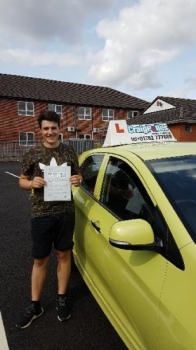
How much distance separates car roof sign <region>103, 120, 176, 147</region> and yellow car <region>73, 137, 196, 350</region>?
982mm

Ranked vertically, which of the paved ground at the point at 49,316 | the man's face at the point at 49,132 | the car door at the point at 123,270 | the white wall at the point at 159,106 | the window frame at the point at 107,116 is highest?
the white wall at the point at 159,106

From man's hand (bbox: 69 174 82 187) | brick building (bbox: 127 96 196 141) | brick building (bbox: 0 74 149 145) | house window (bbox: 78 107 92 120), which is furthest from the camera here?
house window (bbox: 78 107 92 120)

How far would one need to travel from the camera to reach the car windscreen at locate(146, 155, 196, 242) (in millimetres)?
1688

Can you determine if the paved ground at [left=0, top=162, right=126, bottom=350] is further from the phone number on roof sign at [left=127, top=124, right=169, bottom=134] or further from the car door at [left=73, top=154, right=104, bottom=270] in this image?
the phone number on roof sign at [left=127, top=124, right=169, bottom=134]

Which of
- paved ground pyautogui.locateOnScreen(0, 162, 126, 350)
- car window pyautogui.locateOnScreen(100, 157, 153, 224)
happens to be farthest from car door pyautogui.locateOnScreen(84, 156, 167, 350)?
paved ground pyautogui.locateOnScreen(0, 162, 126, 350)

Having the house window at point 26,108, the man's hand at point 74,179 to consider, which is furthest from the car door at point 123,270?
the house window at point 26,108

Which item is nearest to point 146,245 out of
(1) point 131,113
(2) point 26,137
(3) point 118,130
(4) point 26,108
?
(3) point 118,130

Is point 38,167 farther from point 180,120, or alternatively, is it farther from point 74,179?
point 180,120

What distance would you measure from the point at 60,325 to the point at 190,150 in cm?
194

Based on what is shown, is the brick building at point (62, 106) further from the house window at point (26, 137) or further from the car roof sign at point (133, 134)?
the car roof sign at point (133, 134)

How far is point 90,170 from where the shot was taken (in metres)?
3.28

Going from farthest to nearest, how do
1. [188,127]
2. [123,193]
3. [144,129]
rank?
[188,127], [144,129], [123,193]

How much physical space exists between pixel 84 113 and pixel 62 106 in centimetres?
297

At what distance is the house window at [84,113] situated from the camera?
1390 inches
